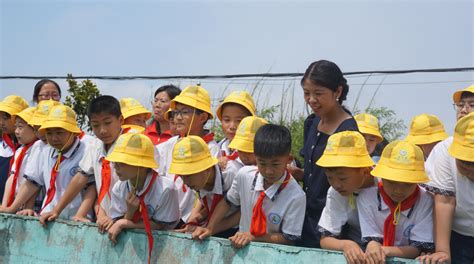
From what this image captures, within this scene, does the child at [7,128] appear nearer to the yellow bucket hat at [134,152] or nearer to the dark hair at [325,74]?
the yellow bucket hat at [134,152]

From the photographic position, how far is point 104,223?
463 centimetres

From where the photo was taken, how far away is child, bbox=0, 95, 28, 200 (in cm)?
647

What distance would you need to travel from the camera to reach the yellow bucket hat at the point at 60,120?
529 centimetres

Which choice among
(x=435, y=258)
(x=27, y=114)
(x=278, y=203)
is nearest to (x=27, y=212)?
(x=27, y=114)

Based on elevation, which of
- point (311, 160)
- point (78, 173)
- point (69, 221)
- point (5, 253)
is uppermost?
point (311, 160)

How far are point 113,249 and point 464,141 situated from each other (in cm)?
260

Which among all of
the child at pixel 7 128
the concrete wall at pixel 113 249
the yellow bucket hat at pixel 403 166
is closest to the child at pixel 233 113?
the concrete wall at pixel 113 249

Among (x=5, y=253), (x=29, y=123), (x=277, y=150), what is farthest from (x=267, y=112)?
(x=277, y=150)

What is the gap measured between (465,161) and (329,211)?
2.84 feet

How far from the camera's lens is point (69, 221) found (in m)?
4.94

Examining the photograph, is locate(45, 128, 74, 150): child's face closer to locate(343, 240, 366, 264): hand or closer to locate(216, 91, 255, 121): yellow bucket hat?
locate(216, 91, 255, 121): yellow bucket hat

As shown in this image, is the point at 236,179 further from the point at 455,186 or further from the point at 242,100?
the point at 455,186

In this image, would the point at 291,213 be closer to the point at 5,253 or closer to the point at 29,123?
the point at 5,253

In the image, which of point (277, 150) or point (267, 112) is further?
point (267, 112)
